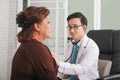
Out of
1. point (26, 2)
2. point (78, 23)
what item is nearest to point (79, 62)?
point (78, 23)

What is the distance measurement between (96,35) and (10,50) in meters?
1.88

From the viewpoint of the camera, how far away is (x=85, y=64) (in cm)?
198

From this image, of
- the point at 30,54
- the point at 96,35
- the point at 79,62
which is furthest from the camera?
the point at 96,35

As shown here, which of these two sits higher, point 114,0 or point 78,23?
point 114,0

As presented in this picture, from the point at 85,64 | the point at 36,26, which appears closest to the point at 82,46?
the point at 85,64

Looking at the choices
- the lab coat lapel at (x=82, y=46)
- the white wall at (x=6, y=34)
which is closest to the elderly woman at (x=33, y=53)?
the lab coat lapel at (x=82, y=46)

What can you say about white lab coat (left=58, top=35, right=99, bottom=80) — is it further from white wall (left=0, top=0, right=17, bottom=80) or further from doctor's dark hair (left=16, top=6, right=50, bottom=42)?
white wall (left=0, top=0, right=17, bottom=80)

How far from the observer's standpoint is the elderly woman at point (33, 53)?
4.21ft

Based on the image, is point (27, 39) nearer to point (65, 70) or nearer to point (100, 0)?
point (65, 70)

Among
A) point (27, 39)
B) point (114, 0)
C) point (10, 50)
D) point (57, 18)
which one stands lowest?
point (10, 50)

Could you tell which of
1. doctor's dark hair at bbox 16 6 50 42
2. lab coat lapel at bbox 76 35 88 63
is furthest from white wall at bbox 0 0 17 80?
doctor's dark hair at bbox 16 6 50 42

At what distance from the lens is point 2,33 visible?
3816mm

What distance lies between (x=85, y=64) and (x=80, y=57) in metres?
0.12

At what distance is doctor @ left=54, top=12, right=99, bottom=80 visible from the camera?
1929 millimetres
